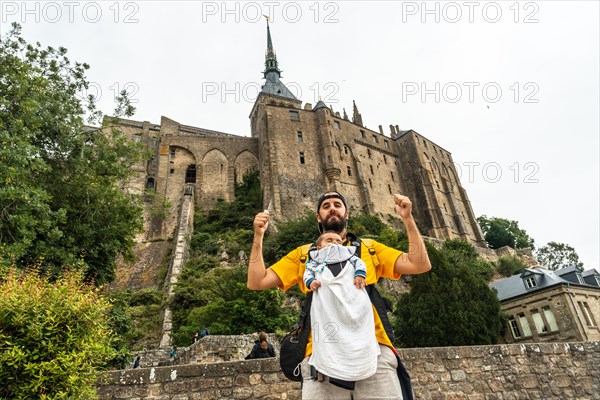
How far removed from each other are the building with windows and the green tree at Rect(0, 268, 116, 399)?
23919 millimetres

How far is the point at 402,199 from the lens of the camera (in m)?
2.78

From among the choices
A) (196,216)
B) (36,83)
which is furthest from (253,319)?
(196,216)

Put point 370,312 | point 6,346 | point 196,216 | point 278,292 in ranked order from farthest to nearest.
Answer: point 196,216 < point 278,292 < point 6,346 < point 370,312

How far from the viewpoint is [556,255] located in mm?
56969

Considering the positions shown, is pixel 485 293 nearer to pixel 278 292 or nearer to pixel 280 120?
pixel 278 292

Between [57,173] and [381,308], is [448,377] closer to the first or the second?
[381,308]

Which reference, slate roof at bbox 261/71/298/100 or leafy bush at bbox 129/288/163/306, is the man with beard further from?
slate roof at bbox 261/71/298/100

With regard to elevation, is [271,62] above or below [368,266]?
above

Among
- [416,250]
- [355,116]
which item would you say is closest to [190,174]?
[355,116]

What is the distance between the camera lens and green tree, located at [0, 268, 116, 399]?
419cm

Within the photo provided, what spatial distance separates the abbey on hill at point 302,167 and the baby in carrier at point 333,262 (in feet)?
116

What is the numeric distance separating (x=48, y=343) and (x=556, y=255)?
6573 centimetres

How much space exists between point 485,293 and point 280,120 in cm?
3095

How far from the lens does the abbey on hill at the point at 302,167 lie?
42.3 meters
